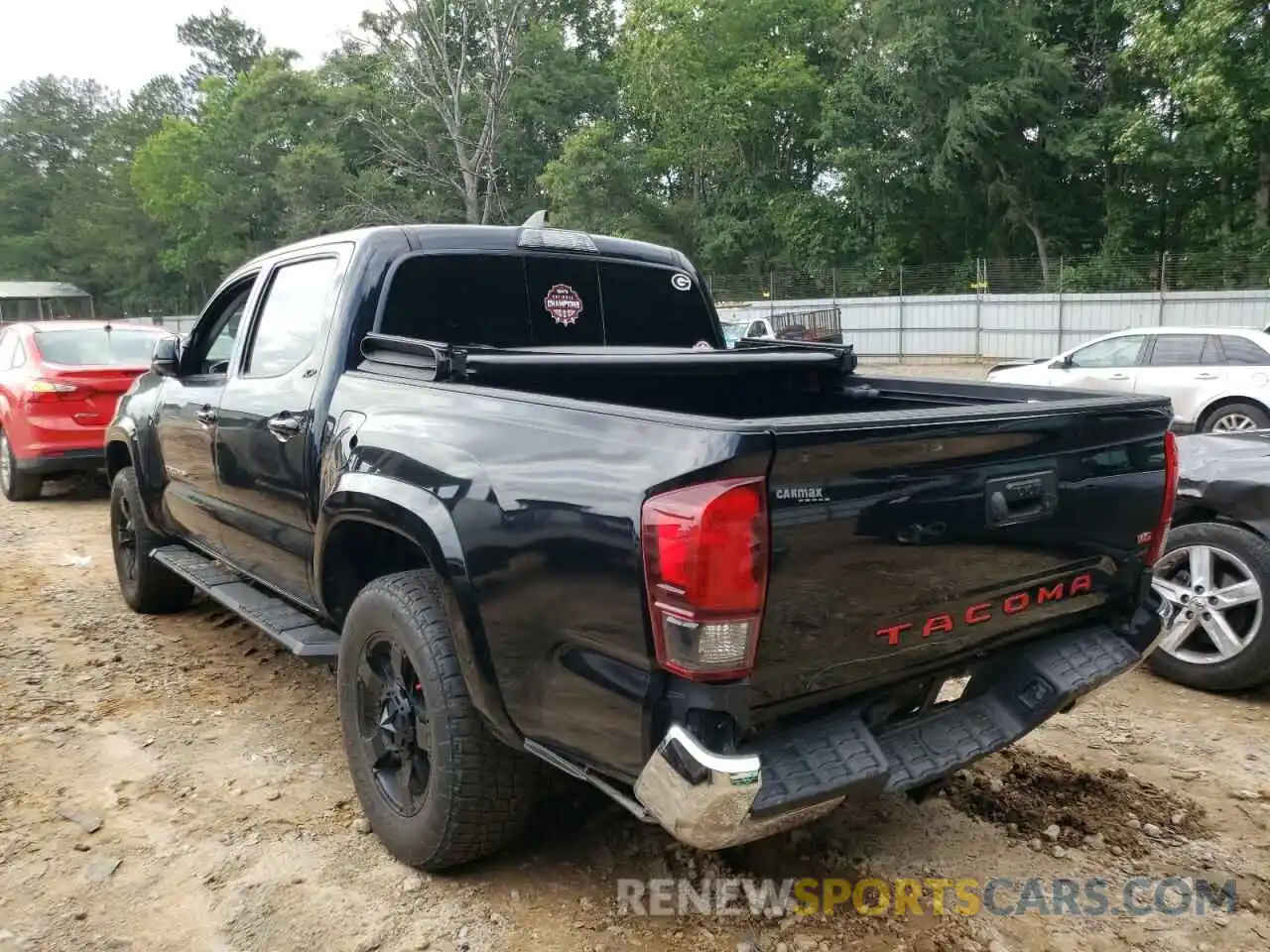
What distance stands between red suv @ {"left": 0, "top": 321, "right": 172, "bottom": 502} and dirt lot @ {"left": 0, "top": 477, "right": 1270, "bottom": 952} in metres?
4.62

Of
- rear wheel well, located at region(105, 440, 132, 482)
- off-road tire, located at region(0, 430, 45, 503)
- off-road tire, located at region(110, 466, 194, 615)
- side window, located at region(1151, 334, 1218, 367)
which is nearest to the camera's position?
off-road tire, located at region(110, 466, 194, 615)

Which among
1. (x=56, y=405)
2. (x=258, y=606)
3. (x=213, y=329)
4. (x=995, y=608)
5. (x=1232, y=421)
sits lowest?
(x=1232, y=421)

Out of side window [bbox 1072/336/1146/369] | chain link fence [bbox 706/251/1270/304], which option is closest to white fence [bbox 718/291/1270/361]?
chain link fence [bbox 706/251/1270/304]

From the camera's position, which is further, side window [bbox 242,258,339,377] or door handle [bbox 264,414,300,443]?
side window [bbox 242,258,339,377]

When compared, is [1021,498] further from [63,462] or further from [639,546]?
[63,462]

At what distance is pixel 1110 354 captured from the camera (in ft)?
40.2

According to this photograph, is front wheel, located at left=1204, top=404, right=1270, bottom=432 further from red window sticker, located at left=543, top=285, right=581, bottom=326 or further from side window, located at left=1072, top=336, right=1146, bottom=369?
red window sticker, located at left=543, top=285, right=581, bottom=326

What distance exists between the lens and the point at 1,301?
55.0 meters

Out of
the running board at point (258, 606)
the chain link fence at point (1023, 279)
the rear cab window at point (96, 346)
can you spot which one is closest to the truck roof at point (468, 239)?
the running board at point (258, 606)

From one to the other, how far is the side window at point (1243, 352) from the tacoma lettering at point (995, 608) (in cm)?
1011

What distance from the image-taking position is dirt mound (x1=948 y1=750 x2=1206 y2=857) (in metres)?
3.07

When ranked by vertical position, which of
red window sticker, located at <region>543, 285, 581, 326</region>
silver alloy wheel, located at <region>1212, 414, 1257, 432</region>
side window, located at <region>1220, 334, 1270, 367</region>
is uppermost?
red window sticker, located at <region>543, 285, 581, 326</region>

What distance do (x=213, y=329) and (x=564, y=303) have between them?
1871 mm

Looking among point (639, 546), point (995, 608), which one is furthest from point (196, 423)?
point (995, 608)
